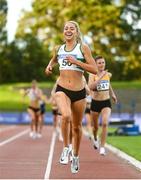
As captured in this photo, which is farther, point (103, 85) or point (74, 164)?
point (103, 85)

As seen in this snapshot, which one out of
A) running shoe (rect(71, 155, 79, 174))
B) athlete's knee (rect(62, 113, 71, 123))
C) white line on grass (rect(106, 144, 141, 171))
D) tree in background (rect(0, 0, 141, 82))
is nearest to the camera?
athlete's knee (rect(62, 113, 71, 123))

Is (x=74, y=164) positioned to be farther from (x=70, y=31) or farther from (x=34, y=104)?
(x=34, y=104)

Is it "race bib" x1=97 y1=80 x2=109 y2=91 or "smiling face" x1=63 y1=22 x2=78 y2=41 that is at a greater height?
"smiling face" x1=63 y1=22 x2=78 y2=41

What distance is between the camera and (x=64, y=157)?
10664 millimetres

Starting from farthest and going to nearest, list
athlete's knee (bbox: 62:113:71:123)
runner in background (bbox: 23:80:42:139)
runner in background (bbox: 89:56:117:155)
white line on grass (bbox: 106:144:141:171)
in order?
runner in background (bbox: 23:80:42:139) < runner in background (bbox: 89:56:117:155) < white line on grass (bbox: 106:144:141:171) < athlete's knee (bbox: 62:113:71:123)

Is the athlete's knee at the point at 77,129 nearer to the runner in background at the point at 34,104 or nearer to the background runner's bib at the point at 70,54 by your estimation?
the background runner's bib at the point at 70,54

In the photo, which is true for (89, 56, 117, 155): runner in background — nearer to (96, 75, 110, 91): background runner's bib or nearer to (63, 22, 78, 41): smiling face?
(96, 75, 110, 91): background runner's bib

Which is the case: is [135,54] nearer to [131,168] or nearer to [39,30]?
[39,30]

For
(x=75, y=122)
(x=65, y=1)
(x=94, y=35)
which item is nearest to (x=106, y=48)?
(x=94, y=35)

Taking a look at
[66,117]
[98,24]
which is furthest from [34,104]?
[98,24]

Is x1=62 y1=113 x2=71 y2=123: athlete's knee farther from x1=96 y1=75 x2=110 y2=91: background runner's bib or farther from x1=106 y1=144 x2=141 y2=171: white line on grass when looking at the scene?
x1=96 y1=75 x2=110 y2=91: background runner's bib

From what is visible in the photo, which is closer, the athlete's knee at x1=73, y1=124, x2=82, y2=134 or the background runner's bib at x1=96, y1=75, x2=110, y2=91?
the athlete's knee at x1=73, y1=124, x2=82, y2=134

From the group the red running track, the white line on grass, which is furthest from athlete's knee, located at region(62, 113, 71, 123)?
the white line on grass

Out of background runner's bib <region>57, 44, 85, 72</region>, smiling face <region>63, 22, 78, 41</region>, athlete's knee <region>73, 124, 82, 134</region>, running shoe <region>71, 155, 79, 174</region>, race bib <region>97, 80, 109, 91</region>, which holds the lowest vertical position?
running shoe <region>71, 155, 79, 174</region>
